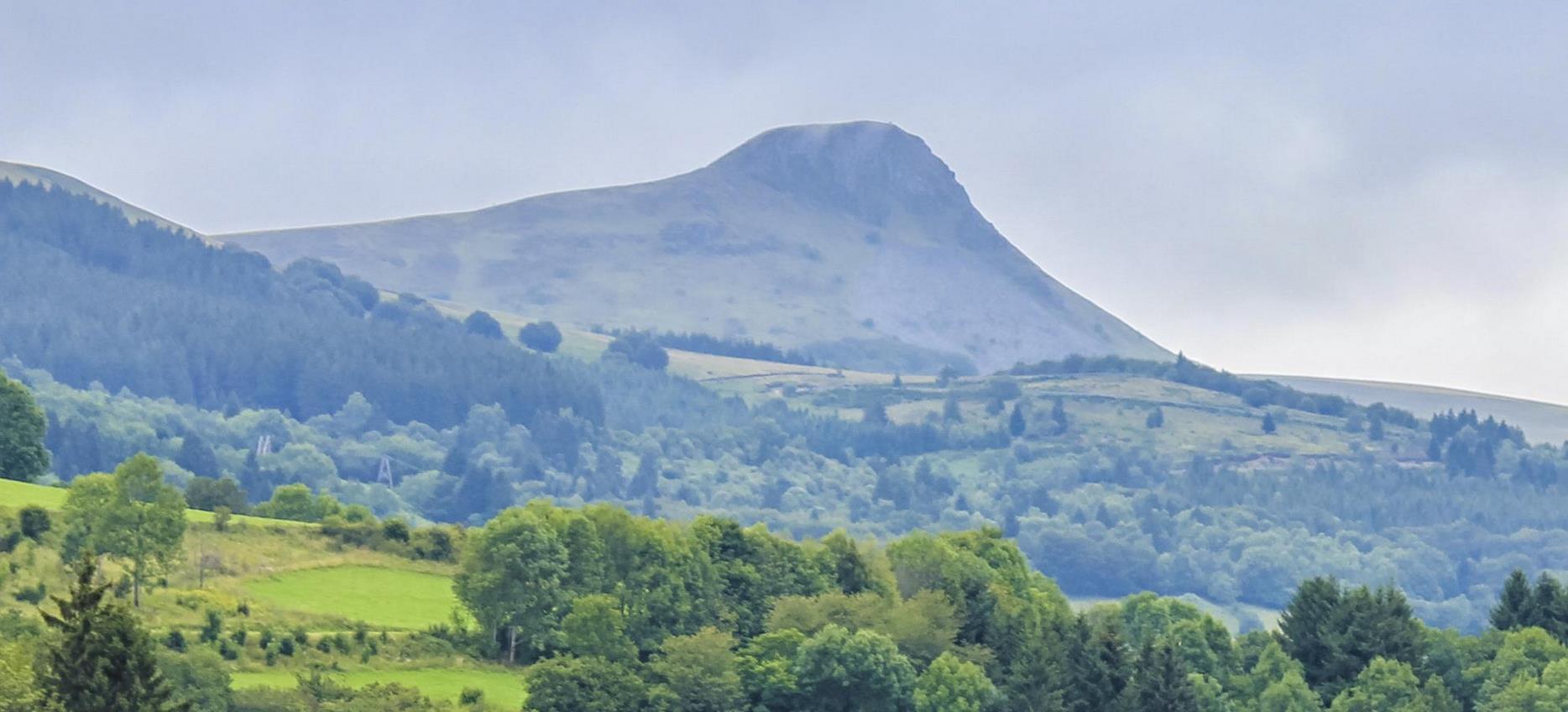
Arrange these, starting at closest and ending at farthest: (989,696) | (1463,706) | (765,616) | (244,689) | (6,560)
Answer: (244,689)
(6,560)
(989,696)
(765,616)
(1463,706)

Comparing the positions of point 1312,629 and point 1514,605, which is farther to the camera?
point 1514,605

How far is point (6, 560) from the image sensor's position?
385ft

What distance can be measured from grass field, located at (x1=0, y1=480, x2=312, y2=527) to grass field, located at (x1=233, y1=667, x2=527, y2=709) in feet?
69.8

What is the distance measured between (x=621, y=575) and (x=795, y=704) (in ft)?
47.4

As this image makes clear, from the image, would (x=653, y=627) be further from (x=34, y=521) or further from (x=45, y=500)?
(x=45, y=500)

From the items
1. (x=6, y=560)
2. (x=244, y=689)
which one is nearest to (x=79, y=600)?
(x=244, y=689)

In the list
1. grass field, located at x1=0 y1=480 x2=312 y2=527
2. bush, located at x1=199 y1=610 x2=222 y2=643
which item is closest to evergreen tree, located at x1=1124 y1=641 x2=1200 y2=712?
bush, located at x1=199 y1=610 x2=222 y2=643

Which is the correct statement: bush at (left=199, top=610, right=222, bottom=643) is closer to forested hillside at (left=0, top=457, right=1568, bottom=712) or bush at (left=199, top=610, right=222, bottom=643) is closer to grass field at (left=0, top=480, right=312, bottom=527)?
forested hillside at (left=0, top=457, right=1568, bottom=712)

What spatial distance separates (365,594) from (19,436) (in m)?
43.2

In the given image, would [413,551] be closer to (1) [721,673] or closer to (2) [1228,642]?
(1) [721,673]

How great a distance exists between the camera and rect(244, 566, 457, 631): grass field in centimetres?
12531

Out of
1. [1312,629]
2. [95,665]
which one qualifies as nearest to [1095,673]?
[1312,629]

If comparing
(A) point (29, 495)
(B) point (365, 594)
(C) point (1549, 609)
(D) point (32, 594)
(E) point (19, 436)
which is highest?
(E) point (19, 436)

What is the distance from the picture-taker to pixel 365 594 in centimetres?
13212
